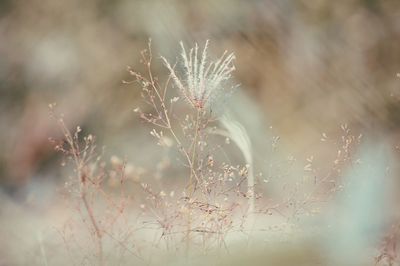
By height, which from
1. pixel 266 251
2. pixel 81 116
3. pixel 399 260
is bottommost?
pixel 266 251

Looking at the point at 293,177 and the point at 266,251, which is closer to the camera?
the point at 266,251

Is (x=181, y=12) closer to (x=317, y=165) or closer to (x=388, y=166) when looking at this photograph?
(x=317, y=165)

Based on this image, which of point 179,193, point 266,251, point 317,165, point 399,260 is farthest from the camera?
point 317,165

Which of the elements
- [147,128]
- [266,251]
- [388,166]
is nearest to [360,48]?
[388,166]

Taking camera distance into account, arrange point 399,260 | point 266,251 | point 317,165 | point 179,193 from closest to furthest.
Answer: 1. point 266,251
2. point 399,260
3. point 179,193
4. point 317,165

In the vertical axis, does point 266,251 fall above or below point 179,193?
below

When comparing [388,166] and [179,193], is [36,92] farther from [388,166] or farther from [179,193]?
[388,166]
